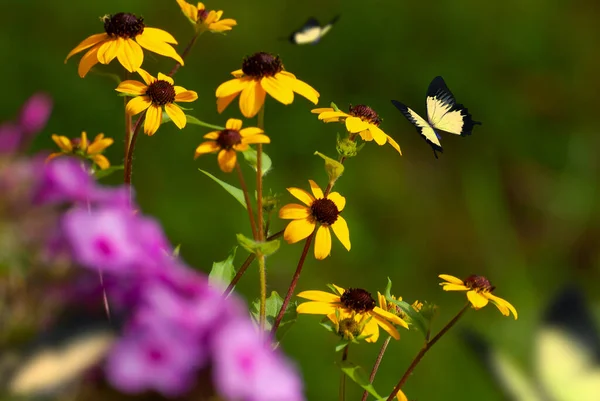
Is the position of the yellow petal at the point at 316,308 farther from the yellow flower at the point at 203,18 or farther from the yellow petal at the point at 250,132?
the yellow flower at the point at 203,18

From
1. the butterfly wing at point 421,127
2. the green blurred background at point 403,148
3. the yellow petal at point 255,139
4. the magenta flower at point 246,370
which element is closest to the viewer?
the magenta flower at point 246,370

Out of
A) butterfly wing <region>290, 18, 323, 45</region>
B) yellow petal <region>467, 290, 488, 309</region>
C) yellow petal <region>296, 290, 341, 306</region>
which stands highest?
butterfly wing <region>290, 18, 323, 45</region>

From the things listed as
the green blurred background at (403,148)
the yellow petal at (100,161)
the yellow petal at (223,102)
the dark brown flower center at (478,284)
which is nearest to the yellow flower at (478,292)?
the dark brown flower center at (478,284)

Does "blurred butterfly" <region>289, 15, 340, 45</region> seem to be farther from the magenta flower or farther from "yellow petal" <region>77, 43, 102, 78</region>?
the magenta flower

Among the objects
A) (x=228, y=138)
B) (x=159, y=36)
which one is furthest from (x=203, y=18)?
(x=228, y=138)

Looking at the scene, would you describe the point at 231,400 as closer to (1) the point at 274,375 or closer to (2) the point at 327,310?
(1) the point at 274,375

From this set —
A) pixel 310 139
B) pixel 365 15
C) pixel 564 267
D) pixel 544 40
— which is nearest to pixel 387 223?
pixel 310 139

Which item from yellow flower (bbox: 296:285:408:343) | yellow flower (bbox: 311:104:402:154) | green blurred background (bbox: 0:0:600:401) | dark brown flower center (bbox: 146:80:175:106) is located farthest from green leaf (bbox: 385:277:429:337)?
green blurred background (bbox: 0:0:600:401)
